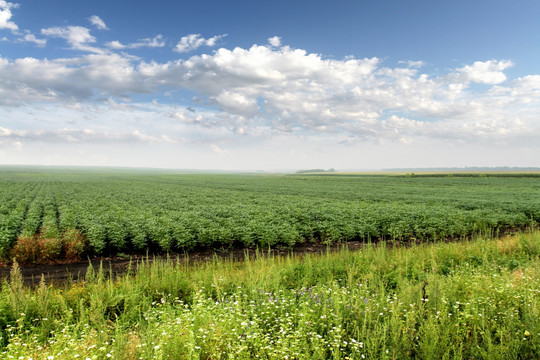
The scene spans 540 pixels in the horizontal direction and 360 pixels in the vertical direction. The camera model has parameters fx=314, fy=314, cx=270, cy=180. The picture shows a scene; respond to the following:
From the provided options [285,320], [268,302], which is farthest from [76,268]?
[285,320]

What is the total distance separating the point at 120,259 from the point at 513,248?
1625 cm

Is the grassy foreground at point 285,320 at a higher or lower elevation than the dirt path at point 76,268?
higher

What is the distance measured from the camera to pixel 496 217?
2195 cm

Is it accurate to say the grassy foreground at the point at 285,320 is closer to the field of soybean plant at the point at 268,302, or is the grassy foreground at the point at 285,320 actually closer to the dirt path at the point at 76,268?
the field of soybean plant at the point at 268,302

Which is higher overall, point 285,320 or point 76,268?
point 285,320

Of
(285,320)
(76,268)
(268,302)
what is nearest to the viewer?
(285,320)

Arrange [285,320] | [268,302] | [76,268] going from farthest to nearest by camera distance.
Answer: [76,268] < [268,302] < [285,320]

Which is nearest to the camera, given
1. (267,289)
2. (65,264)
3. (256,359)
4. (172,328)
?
(256,359)

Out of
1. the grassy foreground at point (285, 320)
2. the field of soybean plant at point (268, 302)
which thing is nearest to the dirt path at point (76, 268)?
the field of soybean plant at point (268, 302)

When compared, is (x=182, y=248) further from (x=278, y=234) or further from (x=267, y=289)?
(x=267, y=289)

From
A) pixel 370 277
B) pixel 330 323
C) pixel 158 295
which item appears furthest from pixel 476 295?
pixel 158 295

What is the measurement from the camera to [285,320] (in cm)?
586

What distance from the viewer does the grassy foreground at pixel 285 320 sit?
4.82 meters

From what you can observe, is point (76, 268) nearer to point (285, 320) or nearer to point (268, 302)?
point (268, 302)
